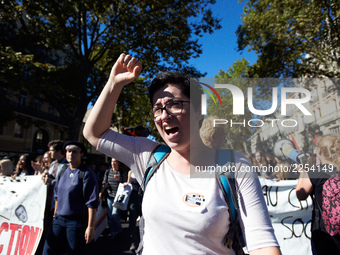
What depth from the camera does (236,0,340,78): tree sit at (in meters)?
8.79

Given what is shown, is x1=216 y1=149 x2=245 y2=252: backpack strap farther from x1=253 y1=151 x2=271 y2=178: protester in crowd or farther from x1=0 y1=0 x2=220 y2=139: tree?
x1=0 y1=0 x2=220 y2=139: tree

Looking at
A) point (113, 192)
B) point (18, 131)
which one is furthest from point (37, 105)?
point (113, 192)

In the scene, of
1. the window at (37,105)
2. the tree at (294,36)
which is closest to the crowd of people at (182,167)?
the tree at (294,36)

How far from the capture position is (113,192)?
6.07m

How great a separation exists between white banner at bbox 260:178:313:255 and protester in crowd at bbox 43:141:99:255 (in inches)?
103

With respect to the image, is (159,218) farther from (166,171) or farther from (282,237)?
(282,237)

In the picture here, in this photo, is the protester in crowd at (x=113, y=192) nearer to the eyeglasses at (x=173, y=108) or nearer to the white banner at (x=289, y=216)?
the white banner at (x=289, y=216)

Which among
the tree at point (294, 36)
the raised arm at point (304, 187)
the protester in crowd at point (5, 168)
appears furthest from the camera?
the tree at point (294, 36)

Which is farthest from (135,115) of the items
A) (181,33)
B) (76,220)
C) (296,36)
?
(76,220)

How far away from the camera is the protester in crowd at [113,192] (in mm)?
5840

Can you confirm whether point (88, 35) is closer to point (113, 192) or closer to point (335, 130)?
point (113, 192)

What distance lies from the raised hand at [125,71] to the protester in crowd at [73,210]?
8.40 feet

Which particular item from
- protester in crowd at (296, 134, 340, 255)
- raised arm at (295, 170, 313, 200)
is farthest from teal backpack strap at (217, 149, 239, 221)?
raised arm at (295, 170, 313, 200)

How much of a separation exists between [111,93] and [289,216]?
375 cm
